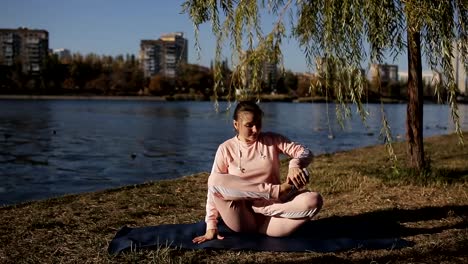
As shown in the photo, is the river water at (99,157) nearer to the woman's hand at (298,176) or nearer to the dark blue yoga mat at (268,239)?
the dark blue yoga mat at (268,239)

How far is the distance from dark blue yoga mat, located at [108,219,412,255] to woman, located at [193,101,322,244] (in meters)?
0.11

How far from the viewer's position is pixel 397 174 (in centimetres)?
716

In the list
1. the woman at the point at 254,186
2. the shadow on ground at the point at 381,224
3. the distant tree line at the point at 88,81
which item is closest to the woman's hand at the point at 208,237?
the woman at the point at 254,186

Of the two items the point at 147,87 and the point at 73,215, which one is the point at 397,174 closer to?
the point at 73,215

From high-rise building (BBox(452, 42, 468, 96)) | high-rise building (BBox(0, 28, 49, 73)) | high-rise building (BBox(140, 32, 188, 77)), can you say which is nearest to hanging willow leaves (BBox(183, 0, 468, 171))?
high-rise building (BBox(452, 42, 468, 96))

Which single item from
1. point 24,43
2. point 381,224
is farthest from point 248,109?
point 24,43

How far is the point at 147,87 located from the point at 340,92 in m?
108

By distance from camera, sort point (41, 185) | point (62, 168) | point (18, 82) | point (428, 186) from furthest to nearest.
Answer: point (18, 82), point (62, 168), point (41, 185), point (428, 186)

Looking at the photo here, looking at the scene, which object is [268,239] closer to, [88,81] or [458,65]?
[458,65]

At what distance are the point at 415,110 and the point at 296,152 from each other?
3.48m

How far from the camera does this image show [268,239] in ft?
14.1

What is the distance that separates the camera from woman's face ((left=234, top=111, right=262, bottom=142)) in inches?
164

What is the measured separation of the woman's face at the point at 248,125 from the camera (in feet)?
13.7

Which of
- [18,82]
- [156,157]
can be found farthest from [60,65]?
[156,157]
